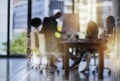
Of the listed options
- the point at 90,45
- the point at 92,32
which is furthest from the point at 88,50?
the point at 90,45

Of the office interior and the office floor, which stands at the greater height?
the office interior

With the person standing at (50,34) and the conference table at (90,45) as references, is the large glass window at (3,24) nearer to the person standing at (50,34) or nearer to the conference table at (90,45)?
the person standing at (50,34)

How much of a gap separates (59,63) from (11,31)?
2.82m

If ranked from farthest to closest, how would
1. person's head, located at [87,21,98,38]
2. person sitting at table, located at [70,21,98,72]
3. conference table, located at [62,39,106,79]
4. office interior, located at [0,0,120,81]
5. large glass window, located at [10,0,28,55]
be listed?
large glass window, located at [10,0,28,55], office interior, located at [0,0,120,81], person sitting at table, located at [70,21,98,72], person's head, located at [87,21,98,38], conference table, located at [62,39,106,79]

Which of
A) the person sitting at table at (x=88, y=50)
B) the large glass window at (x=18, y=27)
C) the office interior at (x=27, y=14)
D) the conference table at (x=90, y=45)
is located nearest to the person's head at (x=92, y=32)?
the person sitting at table at (x=88, y=50)

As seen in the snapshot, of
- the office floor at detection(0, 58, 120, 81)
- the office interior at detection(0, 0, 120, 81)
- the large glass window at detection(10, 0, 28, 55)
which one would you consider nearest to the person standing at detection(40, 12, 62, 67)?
the office floor at detection(0, 58, 120, 81)

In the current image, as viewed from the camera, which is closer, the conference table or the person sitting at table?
the conference table

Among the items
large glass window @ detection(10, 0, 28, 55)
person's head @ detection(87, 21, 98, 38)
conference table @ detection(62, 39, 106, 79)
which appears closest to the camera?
conference table @ detection(62, 39, 106, 79)

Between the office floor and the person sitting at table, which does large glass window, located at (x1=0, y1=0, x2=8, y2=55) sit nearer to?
the office floor

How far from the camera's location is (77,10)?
1045 centimetres

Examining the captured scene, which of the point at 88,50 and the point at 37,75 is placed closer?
the point at 37,75

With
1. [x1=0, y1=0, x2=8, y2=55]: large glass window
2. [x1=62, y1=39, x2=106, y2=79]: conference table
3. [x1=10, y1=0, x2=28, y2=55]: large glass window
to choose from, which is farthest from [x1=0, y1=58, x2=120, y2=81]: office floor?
[x1=0, y1=0, x2=8, y2=55]: large glass window

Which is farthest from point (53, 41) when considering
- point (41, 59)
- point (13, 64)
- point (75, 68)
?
point (13, 64)

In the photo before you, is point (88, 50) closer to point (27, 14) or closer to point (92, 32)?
point (92, 32)
